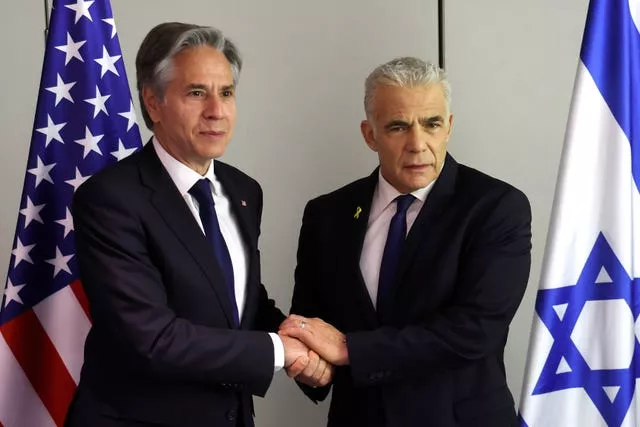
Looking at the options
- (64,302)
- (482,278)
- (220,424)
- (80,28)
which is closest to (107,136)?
(80,28)

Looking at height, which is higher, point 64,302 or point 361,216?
point 361,216

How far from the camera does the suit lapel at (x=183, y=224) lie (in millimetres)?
1974

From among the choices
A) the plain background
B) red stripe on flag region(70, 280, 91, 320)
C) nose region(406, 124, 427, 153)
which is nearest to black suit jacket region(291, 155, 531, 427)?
nose region(406, 124, 427, 153)

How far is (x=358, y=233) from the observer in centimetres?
226

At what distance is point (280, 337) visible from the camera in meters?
2.18

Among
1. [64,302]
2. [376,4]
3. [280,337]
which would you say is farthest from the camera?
[376,4]

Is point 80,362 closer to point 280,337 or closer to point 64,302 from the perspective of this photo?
point 64,302

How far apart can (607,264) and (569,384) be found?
359mm

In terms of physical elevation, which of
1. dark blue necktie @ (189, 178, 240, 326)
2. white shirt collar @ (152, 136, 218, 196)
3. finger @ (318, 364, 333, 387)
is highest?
white shirt collar @ (152, 136, 218, 196)

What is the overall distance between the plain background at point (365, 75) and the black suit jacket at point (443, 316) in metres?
0.95

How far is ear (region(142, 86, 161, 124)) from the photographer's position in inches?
82.3

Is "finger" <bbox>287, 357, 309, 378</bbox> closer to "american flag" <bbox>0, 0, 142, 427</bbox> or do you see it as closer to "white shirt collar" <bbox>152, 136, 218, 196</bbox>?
"white shirt collar" <bbox>152, 136, 218, 196</bbox>

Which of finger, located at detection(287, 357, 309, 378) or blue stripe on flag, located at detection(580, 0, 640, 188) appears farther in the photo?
blue stripe on flag, located at detection(580, 0, 640, 188)

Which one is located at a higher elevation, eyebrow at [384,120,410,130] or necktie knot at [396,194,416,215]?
eyebrow at [384,120,410,130]
